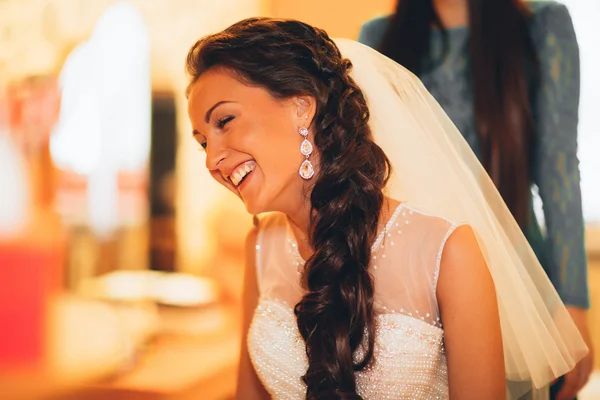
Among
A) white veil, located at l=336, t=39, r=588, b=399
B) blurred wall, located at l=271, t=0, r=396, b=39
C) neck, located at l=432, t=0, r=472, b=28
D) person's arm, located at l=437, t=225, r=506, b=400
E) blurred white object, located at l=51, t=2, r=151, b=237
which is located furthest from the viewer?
blurred wall, located at l=271, t=0, r=396, b=39

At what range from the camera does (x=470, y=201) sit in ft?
5.10

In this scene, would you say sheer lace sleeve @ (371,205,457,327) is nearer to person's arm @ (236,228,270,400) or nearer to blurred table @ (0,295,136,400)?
person's arm @ (236,228,270,400)

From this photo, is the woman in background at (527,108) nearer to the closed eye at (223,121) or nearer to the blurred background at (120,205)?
the closed eye at (223,121)

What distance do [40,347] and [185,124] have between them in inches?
71.5

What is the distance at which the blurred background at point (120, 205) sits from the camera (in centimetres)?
371

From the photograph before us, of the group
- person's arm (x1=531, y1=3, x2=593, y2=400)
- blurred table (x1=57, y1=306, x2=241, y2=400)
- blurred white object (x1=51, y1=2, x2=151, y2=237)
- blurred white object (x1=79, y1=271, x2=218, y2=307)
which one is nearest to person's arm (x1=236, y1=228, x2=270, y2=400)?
person's arm (x1=531, y1=3, x2=593, y2=400)

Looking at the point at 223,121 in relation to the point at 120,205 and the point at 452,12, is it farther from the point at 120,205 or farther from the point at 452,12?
the point at 120,205

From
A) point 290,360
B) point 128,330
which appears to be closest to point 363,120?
point 290,360

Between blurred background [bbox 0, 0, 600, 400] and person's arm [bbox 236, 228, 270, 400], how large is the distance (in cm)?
194

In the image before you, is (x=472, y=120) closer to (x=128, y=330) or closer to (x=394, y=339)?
(x=394, y=339)

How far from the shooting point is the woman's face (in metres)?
1.46

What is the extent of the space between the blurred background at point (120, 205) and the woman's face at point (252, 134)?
8.12 ft

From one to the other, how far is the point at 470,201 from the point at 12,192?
300cm

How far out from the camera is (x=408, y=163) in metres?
1.60
